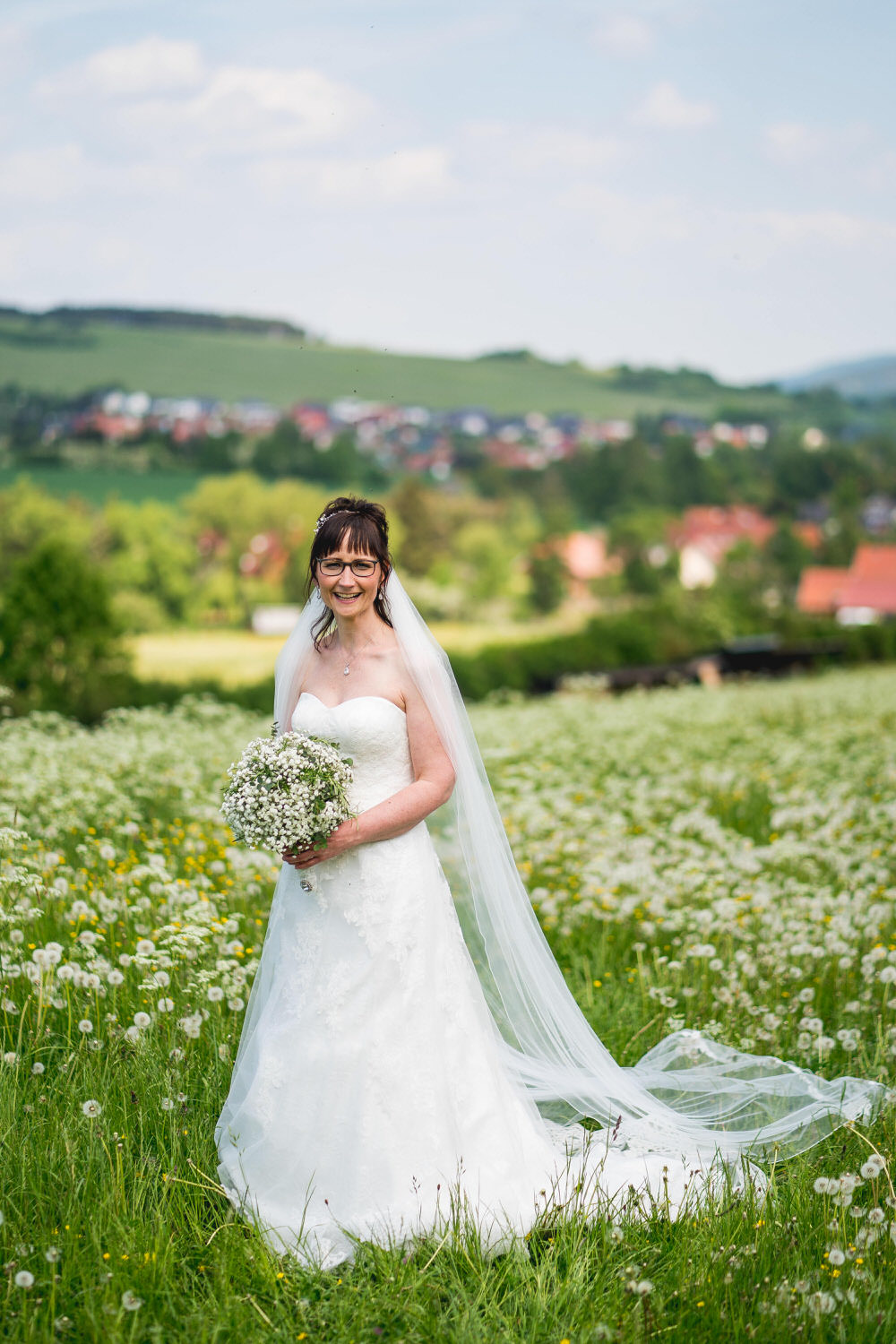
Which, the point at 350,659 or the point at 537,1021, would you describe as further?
the point at 537,1021

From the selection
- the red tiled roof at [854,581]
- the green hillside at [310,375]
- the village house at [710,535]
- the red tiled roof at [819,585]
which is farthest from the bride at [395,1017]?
the red tiled roof at [819,585]

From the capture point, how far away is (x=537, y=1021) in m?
4.64

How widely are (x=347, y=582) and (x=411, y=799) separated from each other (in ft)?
2.66

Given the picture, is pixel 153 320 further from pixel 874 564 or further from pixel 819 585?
pixel 874 564

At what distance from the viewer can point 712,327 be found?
245 ft

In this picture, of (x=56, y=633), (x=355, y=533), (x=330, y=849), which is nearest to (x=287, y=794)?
(x=330, y=849)

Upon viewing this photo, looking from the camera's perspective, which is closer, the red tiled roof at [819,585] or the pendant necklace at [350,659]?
the pendant necklace at [350,659]

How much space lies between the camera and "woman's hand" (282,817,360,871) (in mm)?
3867

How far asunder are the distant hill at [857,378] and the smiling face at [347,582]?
7906cm

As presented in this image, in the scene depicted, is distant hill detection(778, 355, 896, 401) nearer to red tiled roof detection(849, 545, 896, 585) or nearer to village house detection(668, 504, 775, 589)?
village house detection(668, 504, 775, 589)

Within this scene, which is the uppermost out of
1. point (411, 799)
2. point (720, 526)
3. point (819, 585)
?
point (720, 526)

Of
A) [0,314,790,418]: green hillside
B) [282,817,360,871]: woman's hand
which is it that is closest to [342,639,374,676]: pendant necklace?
[282,817,360,871]: woman's hand

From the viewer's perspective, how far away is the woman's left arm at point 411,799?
12.7 ft

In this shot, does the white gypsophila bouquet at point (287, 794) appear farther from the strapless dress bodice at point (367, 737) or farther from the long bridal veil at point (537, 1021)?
the long bridal veil at point (537, 1021)
